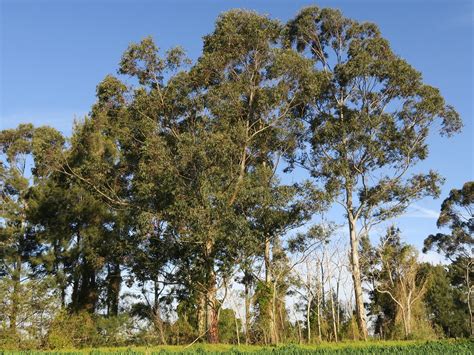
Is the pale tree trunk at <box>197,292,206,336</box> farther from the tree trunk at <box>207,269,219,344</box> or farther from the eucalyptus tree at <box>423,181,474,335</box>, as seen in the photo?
the eucalyptus tree at <box>423,181,474,335</box>

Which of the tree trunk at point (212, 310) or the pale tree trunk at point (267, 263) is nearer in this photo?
the tree trunk at point (212, 310)

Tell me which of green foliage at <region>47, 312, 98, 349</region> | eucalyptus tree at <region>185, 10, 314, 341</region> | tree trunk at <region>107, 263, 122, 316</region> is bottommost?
green foliage at <region>47, 312, 98, 349</region>

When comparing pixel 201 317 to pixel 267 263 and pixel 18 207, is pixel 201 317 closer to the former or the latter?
pixel 267 263

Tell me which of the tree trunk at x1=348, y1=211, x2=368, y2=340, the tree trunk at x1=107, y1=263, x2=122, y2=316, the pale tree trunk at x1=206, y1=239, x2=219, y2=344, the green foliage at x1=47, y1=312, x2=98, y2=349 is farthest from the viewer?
the tree trunk at x1=107, y1=263, x2=122, y2=316

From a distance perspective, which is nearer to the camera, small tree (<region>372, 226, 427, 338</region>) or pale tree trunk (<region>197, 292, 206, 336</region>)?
pale tree trunk (<region>197, 292, 206, 336</region>)

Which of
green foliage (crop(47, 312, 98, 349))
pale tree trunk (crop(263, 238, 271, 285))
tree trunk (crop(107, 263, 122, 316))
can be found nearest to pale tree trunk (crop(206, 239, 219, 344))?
pale tree trunk (crop(263, 238, 271, 285))

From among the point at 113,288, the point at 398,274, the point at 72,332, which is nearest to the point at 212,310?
the point at 72,332

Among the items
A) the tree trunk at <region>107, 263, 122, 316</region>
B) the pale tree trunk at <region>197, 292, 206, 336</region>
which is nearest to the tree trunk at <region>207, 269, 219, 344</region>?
the pale tree trunk at <region>197, 292, 206, 336</region>

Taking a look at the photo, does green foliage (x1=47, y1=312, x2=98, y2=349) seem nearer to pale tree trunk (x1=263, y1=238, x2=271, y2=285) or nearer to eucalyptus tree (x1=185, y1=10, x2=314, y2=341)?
eucalyptus tree (x1=185, y1=10, x2=314, y2=341)

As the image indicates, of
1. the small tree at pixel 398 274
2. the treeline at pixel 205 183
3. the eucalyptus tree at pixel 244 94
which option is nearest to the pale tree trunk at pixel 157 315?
the treeline at pixel 205 183

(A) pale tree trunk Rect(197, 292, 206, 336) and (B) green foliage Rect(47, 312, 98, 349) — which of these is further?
(A) pale tree trunk Rect(197, 292, 206, 336)

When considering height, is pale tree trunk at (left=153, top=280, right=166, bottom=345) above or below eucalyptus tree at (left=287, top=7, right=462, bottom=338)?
below

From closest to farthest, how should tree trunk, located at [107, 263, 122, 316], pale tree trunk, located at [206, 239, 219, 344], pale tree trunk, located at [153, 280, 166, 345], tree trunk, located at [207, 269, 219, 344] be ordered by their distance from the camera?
pale tree trunk, located at [206, 239, 219, 344] < tree trunk, located at [207, 269, 219, 344] < pale tree trunk, located at [153, 280, 166, 345] < tree trunk, located at [107, 263, 122, 316]

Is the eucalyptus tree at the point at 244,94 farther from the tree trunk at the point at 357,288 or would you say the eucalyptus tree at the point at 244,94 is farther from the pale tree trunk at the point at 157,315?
the pale tree trunk at the point at 157,315
